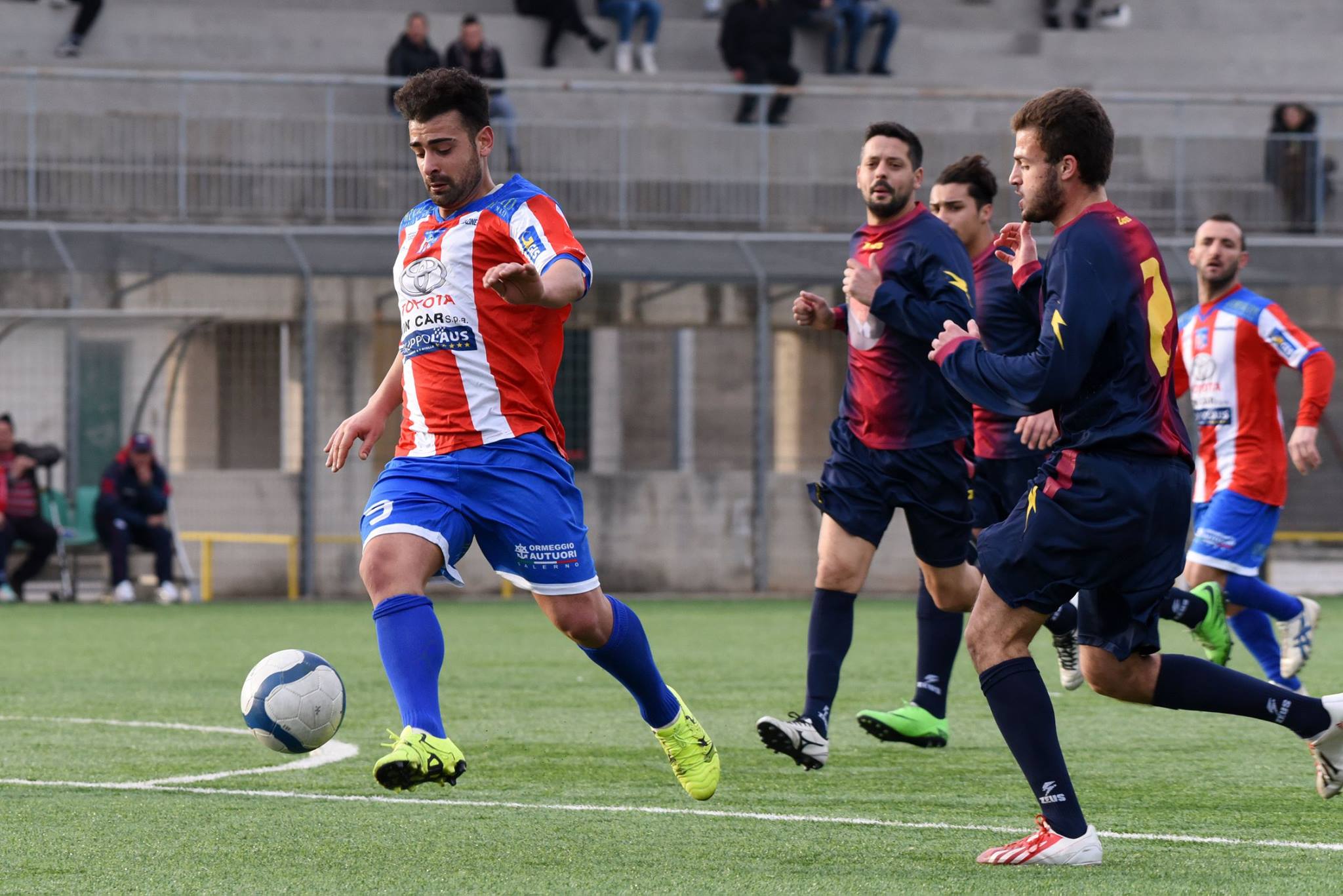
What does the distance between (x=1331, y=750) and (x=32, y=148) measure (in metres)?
15.7

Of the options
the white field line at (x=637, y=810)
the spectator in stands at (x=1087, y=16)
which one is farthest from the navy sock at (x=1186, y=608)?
the spectator in stands at (x=1087, y=16)

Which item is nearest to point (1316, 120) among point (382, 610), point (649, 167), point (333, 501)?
point (649, 167)

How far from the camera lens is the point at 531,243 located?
16.2ft

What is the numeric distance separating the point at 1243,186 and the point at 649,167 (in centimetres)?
612

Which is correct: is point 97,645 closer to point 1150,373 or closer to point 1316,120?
point 1150,373

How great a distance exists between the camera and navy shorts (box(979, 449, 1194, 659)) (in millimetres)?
4379

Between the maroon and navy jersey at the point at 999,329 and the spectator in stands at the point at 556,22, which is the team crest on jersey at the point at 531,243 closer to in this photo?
the maroon and navy jersey at the point at 999,329

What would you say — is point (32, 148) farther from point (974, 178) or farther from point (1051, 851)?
point (1051, 851)

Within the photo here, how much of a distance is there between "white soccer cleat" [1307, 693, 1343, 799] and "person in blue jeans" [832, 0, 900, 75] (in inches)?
748

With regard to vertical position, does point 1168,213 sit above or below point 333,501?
above

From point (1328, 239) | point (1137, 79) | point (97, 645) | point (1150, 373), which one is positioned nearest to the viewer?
point (1150, 373)

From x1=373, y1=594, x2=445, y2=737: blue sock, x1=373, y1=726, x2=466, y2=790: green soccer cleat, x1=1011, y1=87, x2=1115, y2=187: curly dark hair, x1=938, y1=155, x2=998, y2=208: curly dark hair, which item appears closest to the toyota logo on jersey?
x1=373, y1=594, x2=445, y2=737: blue sock

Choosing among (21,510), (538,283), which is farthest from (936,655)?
(21,510)

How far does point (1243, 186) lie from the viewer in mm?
19391
